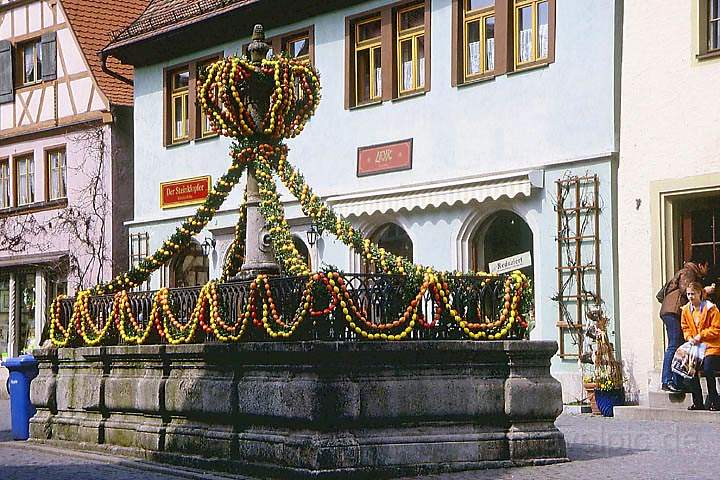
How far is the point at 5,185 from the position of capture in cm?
3481

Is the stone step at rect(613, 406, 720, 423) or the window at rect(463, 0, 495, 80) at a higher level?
the window at rect(463, 0, 495, 80)

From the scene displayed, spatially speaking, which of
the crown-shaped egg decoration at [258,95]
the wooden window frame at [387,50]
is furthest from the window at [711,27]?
the crown-shaped egg decoration at [258,95]

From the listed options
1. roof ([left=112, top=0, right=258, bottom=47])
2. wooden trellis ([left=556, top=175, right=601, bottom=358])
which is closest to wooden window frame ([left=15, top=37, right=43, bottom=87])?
roof ([left=112, top=0, right=258, bottom=47])

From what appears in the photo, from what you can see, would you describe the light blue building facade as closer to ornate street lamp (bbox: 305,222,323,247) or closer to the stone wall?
ornate street lamp (bbox: 305,222,323,247)

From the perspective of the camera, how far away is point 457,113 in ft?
73.9

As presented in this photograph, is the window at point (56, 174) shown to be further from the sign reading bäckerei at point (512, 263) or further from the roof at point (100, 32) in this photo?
the sign reading bäckerei at point (512, 263)

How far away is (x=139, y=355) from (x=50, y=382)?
7.80 ft

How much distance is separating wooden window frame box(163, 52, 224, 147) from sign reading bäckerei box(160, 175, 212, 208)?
0.80 m

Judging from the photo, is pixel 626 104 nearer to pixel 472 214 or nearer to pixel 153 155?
pixel 472 214

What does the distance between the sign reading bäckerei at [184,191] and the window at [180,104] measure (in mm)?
899

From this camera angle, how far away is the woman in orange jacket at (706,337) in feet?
55.8

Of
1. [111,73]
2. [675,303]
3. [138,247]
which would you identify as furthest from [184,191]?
[675,303]

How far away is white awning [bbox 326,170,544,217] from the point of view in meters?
21.0

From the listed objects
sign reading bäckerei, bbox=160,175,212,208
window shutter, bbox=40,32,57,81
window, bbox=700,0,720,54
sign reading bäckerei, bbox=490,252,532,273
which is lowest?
sign reading bäckerei, bbox=490,252,532,273
